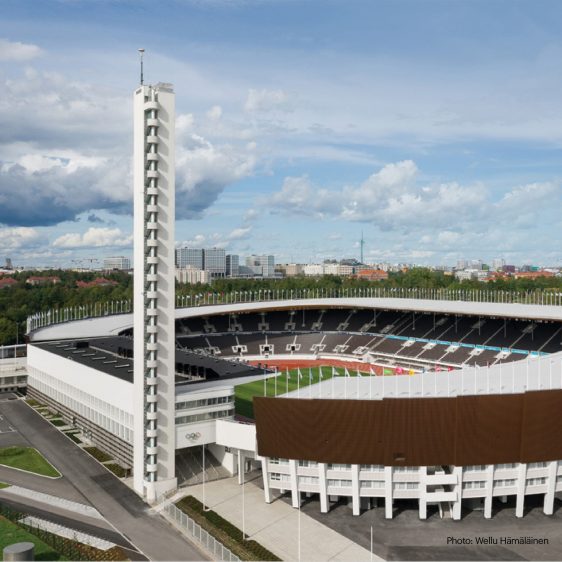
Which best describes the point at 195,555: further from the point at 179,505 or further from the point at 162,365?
the point at 162,365

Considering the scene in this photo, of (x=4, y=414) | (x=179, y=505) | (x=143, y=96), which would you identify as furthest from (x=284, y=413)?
(x=4, y=414)

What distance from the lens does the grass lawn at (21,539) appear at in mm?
42156

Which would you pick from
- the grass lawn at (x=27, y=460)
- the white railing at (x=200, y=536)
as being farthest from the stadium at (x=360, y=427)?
the white railing at (x=200, y=536)

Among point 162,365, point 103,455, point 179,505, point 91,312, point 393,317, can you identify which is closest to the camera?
point 179,505

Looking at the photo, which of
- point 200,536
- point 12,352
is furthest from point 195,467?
point 12,352

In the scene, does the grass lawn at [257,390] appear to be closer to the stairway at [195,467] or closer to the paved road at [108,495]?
the stairway at [195,467]

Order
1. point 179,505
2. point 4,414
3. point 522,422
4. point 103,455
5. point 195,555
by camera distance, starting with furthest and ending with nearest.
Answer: point 4,414
point 103,455
point 179,505
point 522,422
point 195,555

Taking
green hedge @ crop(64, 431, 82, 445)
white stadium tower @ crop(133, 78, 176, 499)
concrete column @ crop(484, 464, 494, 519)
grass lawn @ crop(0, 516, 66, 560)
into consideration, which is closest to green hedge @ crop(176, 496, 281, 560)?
white stadium tower @ crop(133, 78, 176, 499)

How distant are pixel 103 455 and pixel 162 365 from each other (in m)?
16.7

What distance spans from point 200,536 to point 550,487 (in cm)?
2997

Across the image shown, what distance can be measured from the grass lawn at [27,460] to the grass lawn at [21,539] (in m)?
12.7

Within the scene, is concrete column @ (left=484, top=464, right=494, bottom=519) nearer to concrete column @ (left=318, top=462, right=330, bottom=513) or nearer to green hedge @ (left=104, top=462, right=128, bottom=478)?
concrete column @ (left=318, top=462, right=330, bottom=513)

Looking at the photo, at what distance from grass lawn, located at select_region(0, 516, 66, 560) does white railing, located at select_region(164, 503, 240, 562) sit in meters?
9.83

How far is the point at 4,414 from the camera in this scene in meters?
81.8
